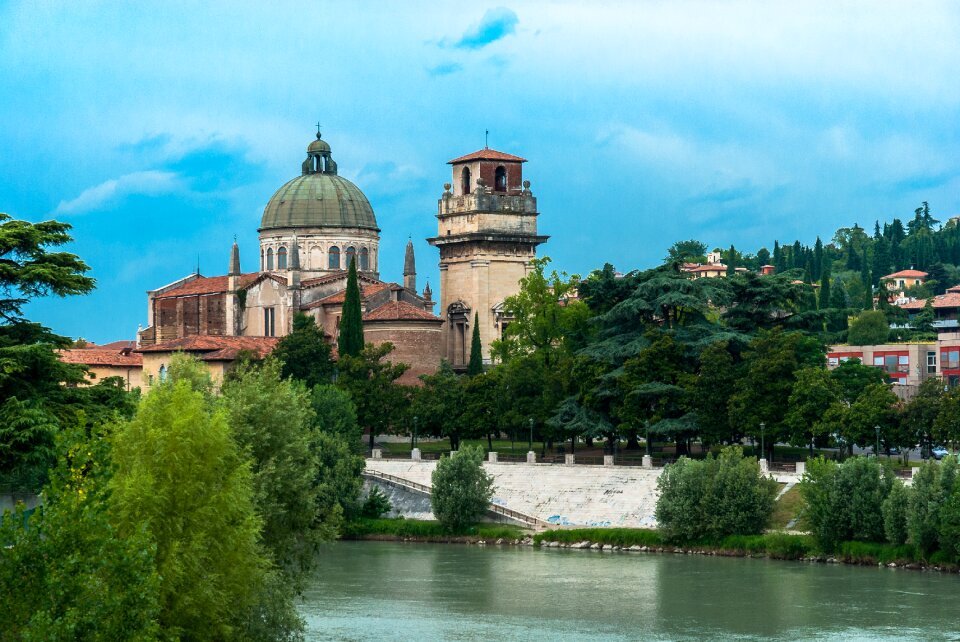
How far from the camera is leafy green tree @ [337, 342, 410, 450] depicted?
69.8 m

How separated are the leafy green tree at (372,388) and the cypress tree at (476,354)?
16.0 feet

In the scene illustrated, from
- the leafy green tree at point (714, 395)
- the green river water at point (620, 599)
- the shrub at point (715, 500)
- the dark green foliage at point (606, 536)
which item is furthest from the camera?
the leafy green tree at point (714, 395)

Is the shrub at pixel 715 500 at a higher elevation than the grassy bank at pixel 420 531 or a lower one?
higher

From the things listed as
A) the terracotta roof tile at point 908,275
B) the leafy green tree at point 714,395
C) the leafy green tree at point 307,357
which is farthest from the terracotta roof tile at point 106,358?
the terracotta roof tile at point 908,275

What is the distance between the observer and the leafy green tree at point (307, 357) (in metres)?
72.7

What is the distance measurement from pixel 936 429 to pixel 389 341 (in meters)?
29.9

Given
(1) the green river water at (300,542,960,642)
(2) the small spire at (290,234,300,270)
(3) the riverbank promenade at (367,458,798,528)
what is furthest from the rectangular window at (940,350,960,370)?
(2) the small spire at (290,234,300,270)

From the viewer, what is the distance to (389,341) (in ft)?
257

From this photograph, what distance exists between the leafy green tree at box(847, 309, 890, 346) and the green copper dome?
24339 mm

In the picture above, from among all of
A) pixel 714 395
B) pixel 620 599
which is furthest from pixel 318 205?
pixel 620 599

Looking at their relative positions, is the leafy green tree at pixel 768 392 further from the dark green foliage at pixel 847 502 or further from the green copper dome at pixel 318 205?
the green copper dome at pixel 318 205

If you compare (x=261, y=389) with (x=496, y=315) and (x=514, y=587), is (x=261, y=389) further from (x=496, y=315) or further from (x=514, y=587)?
(x=496, y=315)

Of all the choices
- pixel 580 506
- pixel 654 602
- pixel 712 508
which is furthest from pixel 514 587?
pixel 580 506

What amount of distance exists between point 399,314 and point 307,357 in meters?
6.98
